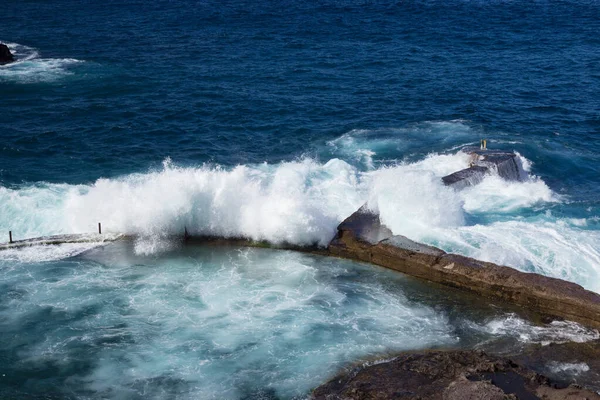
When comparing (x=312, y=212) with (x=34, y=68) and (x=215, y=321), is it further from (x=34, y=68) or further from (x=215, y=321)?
(x=34, y=68)

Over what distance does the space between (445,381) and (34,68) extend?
105ft

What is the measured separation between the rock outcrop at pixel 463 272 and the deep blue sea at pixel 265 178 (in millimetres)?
498

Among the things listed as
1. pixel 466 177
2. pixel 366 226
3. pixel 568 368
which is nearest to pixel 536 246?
pixel 466 177

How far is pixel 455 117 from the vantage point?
33.9 metres

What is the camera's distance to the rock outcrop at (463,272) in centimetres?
1891

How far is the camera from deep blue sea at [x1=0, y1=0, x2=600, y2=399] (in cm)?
1795

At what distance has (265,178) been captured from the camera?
2730cm

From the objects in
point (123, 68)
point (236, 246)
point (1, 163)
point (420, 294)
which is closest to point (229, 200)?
point (236, 246)

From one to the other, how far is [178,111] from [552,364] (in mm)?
22310

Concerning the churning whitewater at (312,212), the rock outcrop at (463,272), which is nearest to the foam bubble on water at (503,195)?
the churning whitewater at (312,212)

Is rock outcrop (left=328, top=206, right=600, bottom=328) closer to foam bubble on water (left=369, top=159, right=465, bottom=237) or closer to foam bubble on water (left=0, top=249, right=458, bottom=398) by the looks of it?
foam bubble on water (left=369, top=159, right=465, bottom=237)

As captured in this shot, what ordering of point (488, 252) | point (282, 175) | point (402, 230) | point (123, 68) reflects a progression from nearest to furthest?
point (488, 252), point (402, 230), point (282, 175), point (123, 68)

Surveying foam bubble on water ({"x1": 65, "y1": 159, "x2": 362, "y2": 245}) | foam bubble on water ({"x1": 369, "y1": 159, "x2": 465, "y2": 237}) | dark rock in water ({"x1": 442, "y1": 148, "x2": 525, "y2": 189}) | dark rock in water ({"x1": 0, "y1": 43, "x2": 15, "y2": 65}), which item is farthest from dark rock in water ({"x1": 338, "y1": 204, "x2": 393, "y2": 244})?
dark rock in water ({"x1": 0, "y1": 43, "x2": 15, "y2": 65})

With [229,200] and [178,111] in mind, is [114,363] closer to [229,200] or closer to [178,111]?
[229,200]
